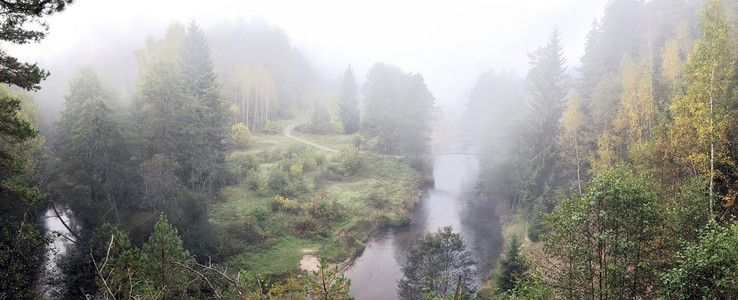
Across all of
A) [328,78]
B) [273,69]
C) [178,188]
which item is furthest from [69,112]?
[328,78]

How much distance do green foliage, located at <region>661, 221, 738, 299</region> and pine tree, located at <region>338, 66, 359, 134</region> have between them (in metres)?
63.9

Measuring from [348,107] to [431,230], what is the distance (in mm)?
43454

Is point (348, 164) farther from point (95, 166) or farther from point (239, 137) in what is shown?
point (95, 166)

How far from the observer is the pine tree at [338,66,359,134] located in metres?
72.1

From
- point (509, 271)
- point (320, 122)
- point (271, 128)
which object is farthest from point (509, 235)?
point (271, 128)

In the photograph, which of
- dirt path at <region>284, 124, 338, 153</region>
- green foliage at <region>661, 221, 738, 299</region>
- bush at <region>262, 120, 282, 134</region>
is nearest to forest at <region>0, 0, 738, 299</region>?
green foliage at <region>661, 221, 738, 299</region>

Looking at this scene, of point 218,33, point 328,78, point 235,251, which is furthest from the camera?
point 328,78

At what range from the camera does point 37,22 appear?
28.4 ft

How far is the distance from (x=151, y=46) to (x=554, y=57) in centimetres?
5796

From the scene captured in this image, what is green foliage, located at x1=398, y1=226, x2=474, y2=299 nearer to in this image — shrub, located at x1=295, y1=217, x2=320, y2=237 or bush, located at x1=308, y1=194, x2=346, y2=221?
shrub, located at x1=295, y1=217, x2=320, y2=237

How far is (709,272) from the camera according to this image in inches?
348

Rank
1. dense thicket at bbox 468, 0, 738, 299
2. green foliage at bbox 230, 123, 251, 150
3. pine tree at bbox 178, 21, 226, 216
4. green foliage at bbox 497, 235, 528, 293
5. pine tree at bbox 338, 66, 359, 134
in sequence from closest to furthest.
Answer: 1. dense thicket at bbox 468, 0, 738, 299
2. green foliage at bbox 497, 235, 528, 293
3. pine tree at bbox 178, 21, 226, 216
4. green foliage at bbox 230, 123, 251, 150
5. pine tree at bbox 338, 66, 359, 134

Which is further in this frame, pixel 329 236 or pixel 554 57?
pixel 554 57

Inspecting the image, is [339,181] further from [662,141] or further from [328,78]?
[328,78]
